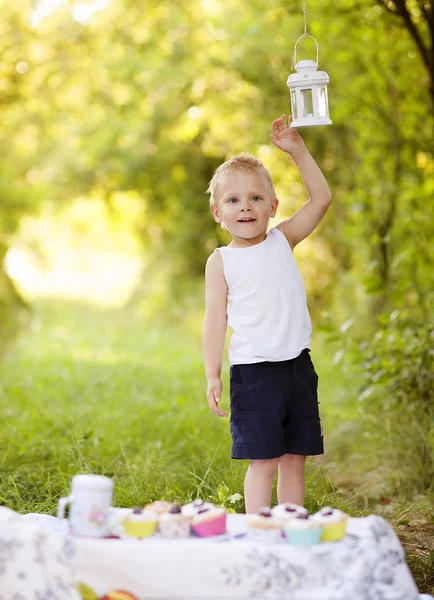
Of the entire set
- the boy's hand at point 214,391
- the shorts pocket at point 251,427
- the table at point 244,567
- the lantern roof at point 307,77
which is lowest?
the table at point 244,567

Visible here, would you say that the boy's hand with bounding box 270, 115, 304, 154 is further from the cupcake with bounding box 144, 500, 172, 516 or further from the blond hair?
the cupcake with bounding box 144, 500, 172, 516

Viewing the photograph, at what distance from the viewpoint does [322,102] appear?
300 cm

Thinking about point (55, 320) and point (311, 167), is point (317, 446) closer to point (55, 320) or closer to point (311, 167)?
point (311, 167)

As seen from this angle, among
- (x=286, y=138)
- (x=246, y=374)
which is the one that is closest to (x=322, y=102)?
(x=286, y=138)

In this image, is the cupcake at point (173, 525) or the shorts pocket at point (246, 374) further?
the shorts pocket at point (246, 374)

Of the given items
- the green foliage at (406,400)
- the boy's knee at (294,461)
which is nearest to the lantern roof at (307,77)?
the boy's knee at (294,461)

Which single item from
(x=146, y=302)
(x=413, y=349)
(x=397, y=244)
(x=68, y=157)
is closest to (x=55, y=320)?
(x=146, y=302)

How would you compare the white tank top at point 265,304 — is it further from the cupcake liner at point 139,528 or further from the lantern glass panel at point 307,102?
the cupcake liner at point 139,528

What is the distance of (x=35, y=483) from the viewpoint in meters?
4.05

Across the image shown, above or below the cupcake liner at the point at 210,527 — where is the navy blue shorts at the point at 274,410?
above

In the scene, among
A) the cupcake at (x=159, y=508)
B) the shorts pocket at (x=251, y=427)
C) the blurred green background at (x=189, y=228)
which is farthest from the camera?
the blurred green background at (x=189, y=228)

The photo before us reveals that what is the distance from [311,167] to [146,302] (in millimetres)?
9313

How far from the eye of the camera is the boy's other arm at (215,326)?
9.77 ft

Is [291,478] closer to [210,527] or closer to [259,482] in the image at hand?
[259,482]
